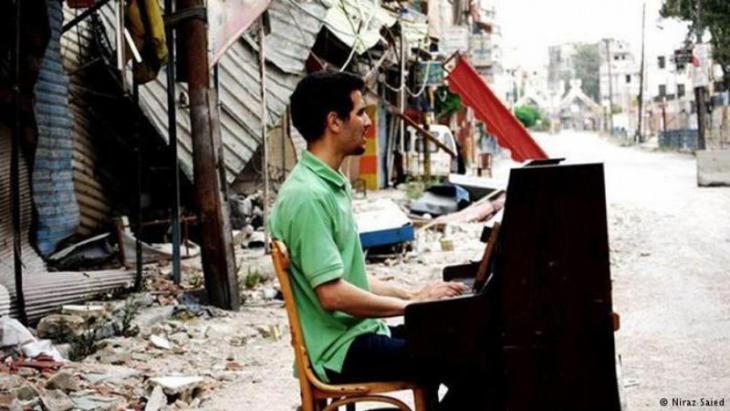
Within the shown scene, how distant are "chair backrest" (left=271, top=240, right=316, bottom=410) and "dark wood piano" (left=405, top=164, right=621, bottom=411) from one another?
1.31 feet

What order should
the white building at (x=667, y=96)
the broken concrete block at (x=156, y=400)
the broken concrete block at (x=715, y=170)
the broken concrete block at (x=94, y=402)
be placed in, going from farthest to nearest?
the white building at (x=667, y=96), the broken concrete block at (x=715, y=170), the broken concrete block at (x=156, y=400), the broken concrete block at (x=94, y=402)

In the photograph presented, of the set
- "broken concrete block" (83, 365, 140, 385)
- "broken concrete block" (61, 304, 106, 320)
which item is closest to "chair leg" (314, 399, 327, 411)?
"broken concrete block" (83, 365, 140, 385)

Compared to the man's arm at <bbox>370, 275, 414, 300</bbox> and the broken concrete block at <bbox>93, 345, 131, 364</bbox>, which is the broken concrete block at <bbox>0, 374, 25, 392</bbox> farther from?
the man's arm at <bbox>370, 275, 414, 300</bbox>

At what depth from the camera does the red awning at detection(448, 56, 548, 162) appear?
57.3 ft

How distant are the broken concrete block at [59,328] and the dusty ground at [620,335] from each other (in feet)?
0.95

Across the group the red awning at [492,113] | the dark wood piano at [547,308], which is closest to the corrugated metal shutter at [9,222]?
the dark wood piano at [547,308]

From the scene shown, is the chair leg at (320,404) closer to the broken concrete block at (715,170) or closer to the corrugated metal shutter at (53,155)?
the corrugated metal shutter at (53,155)

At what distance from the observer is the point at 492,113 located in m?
17.7

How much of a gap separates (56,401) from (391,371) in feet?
8.46

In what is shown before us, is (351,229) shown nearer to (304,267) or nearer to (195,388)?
(304,267)

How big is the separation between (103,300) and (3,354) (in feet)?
6.17

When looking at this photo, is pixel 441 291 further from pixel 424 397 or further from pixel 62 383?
pixel 62 383

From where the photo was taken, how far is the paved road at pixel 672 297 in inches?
213

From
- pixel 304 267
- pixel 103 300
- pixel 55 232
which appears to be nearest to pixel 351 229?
pixel 304 267
